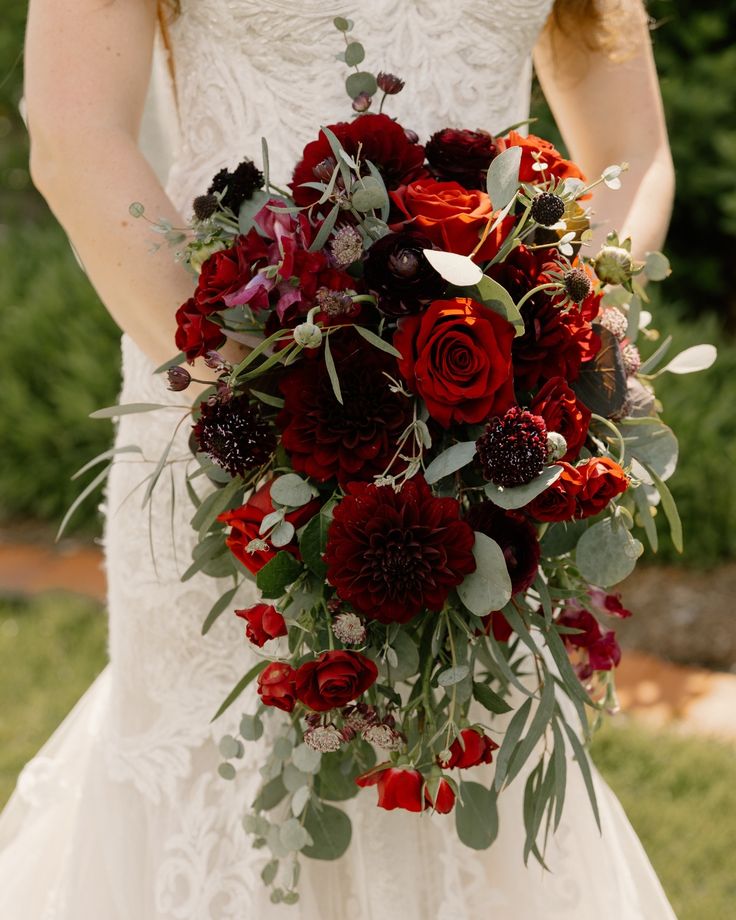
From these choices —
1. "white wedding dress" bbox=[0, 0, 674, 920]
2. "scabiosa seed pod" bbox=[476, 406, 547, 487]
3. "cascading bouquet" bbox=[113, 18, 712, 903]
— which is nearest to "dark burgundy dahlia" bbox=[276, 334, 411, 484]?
"cascading bouquet" bbox=[113, 18, 712, 903]

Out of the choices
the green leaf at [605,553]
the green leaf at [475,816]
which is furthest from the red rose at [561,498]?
the green leaf at [475,816]

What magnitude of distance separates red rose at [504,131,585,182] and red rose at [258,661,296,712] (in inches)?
26.2

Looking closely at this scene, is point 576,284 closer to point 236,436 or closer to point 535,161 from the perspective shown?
point 535,161

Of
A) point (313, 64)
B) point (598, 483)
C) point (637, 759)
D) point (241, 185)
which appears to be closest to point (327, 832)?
point (598, 483)

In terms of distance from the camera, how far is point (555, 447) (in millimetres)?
1153

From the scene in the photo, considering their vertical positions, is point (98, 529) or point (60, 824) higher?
point (60, 824)

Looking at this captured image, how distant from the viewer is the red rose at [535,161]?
4.42 feet

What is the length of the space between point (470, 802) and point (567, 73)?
1.27 m

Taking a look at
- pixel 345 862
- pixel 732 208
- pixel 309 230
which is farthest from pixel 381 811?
pixel 732 208

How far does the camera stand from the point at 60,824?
208 centimetres

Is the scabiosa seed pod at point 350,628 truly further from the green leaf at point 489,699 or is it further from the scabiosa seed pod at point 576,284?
the scabiosa seed pod at point 576,284

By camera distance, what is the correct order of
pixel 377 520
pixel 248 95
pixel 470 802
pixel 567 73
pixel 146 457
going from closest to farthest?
pixel 377 520
pixel 470 802
pixel 248 95
pixel 146 457
pixel 567 73

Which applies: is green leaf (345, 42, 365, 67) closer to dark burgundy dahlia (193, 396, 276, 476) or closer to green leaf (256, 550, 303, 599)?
dark burgundy dahlia (193, 396, 276, 476)

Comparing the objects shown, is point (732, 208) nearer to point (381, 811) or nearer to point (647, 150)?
point (647, 150)
